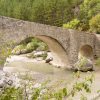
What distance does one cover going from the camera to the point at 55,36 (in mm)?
22672

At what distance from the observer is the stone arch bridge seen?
17375 millimetres

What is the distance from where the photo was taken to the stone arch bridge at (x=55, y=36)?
1738 cm

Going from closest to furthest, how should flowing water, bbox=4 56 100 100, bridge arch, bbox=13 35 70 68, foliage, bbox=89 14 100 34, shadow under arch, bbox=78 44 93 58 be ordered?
flowing water, bbox=4 56 100 100, bridge arch, bbox=13 35 70 68, shadow under arch, bbox=78 44 93 58, foliage, bbox=89 14 100 34

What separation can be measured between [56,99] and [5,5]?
52.8m

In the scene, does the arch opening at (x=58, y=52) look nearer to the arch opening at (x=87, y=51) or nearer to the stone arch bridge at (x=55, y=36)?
the stone arch bridge at (x=55, y=36)

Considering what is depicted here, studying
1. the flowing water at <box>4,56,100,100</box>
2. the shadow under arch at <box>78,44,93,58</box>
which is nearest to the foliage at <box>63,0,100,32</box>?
Result: the shadow under arch at <box>78,44,93,58</box>

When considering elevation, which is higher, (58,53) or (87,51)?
(87,51)

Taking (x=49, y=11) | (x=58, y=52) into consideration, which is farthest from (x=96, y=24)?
(x=49, y=11)

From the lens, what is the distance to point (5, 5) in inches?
2165

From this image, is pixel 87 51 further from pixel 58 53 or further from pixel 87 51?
pixel 58 53

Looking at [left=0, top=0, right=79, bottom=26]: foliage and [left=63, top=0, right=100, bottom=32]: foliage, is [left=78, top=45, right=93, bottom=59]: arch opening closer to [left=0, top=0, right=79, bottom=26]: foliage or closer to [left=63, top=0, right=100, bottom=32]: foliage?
[left=63, top=0, right=100, bottom=32]: foliage

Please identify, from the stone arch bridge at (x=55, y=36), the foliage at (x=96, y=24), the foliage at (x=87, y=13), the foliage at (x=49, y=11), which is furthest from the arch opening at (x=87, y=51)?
the foliage at (x=49, y=11)

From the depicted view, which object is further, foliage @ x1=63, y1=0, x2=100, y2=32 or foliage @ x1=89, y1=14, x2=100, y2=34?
foliage @ x1=63, y1=0, x2=100, y2=32

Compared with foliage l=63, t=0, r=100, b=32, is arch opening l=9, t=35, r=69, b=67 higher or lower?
lower
